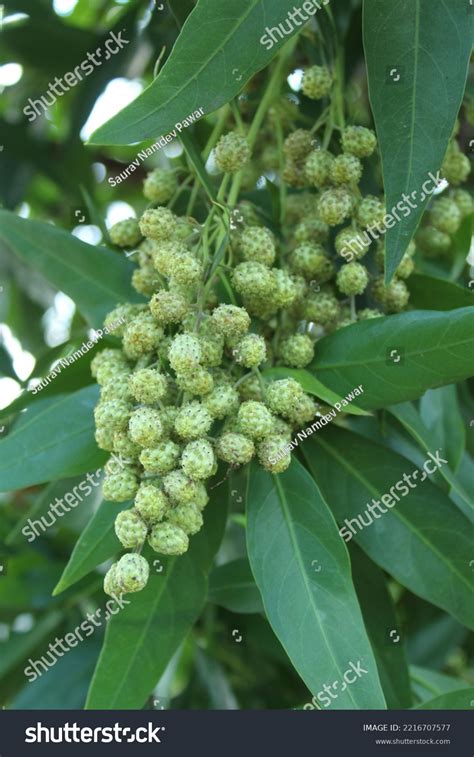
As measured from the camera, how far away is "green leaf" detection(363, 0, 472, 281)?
4.04ft

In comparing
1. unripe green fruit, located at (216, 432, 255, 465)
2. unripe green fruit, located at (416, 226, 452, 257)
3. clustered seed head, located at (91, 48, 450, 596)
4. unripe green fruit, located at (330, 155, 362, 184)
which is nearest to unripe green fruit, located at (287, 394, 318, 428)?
clustered seed head, located at (91, 48, 450, 596)

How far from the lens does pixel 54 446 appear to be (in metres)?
1.44

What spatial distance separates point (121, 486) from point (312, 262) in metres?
0.45

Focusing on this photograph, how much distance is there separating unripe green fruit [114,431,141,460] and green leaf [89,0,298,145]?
371mm

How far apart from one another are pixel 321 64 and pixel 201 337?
0.70m

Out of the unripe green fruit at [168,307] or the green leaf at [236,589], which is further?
the green leaf at [236,589]

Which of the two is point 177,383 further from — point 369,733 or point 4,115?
point 4,115

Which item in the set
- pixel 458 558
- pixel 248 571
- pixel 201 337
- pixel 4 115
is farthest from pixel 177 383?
pixel 4 115

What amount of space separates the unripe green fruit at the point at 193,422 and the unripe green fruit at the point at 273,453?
0.09 meters

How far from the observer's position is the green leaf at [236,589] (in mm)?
1864

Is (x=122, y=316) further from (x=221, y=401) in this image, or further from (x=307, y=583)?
(x=307, y=583)

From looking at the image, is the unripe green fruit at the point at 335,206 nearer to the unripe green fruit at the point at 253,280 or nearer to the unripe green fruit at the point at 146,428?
the unripe green fruit at the point at 253,280

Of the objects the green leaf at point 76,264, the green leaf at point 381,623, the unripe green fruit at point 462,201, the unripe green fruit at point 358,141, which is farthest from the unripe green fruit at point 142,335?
the unripe green fruit at point 462,201

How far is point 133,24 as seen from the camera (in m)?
2.24
